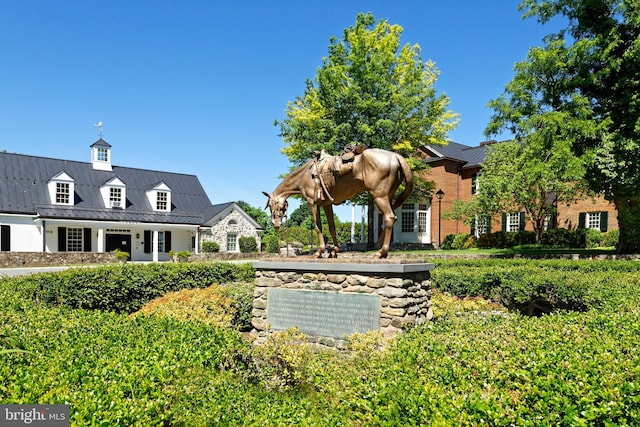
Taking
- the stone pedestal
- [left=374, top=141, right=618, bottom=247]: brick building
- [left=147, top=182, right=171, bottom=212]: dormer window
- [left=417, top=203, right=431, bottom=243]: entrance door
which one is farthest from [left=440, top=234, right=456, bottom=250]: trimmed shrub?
the stone pedestal

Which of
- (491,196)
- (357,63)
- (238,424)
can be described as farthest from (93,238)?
(238,424)

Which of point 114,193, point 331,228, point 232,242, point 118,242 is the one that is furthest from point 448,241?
point 331,228

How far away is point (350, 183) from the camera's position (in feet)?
23.5

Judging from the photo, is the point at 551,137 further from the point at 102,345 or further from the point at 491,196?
the point at 102,345

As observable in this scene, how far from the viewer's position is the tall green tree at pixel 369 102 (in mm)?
24562

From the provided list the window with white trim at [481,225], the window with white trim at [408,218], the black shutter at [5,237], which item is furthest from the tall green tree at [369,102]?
the black shutter at [5,237]

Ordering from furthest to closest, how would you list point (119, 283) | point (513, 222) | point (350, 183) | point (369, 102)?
point (513, 222), point (369, 102), point (119, 283), point (350, 183)

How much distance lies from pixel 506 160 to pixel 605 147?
11.7m

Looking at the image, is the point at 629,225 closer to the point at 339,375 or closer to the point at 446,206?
the point at 446,206

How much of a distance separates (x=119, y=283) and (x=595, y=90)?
19.1 m

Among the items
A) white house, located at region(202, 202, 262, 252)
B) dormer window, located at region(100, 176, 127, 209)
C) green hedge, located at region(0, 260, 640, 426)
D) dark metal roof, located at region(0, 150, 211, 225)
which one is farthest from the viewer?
white house, located at region(202, 202, 262, 252)

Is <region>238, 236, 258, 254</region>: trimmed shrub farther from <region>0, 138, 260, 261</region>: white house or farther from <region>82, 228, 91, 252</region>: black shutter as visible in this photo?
<region>82, 228, 91, 252</region>: black shutter

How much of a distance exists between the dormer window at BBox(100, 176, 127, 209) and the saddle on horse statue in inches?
1134

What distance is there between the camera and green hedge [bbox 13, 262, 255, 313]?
875cm
